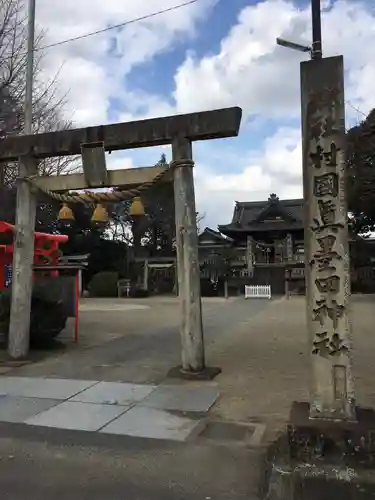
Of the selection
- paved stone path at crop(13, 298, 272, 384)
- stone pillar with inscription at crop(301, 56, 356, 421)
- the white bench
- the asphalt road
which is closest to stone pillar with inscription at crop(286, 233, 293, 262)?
the white bench

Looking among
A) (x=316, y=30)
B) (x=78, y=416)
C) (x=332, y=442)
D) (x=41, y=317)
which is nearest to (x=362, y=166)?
(x=41, y=317)

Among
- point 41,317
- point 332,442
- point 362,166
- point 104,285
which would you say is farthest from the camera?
point 104,285

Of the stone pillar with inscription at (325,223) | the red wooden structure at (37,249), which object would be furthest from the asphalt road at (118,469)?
the red wooden structure at (37,249)

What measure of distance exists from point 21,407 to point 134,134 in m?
4.30

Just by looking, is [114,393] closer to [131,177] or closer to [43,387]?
[43,387]

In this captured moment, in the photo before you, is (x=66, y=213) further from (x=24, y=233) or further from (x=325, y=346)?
(x=325, y=346)

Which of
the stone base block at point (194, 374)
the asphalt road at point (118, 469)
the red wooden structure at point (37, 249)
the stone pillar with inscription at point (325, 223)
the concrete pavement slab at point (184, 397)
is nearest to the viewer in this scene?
the asphalt road at point (118, 469)

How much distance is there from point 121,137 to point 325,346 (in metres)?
4.99

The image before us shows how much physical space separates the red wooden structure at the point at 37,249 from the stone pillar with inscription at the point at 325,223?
8.52m

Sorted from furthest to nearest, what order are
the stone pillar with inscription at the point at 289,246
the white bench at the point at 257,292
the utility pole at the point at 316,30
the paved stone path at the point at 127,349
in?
1. the stone pillar with inscription at the point at 289,246
2. the white bench at the point at 257,292
3. the paved stone path at the point at 127,349
4. the utility pole at the point at 316,30

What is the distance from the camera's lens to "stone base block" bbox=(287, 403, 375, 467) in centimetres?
342

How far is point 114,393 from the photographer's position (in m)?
6.36

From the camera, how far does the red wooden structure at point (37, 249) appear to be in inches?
471

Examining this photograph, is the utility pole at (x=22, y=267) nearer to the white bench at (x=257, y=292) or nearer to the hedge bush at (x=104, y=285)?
the white bench at (x=257, y=292)
